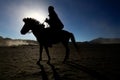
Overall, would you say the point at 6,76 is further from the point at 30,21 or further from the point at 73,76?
the point at 30,21

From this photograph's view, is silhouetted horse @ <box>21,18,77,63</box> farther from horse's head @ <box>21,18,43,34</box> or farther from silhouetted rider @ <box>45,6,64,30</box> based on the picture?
silhouetted rider @ <box>45,6,64,30</box>

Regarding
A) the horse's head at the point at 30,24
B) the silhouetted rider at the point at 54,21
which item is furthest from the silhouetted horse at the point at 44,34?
the silhouetted rider at the point at 54,21

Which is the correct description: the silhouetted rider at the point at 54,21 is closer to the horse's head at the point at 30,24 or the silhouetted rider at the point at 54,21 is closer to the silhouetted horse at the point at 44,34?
the silhouetted horse at the point at 44,34

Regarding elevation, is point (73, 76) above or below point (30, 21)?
below

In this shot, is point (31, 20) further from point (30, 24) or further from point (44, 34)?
point (44, 34)

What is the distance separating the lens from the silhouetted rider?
11596 mm

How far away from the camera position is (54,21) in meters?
11.7

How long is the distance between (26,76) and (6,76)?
89cm

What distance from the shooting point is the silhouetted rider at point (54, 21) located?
11.6 metres

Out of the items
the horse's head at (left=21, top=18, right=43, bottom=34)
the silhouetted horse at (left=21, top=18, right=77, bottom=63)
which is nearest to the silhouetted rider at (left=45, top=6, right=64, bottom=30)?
the silhouetted horse at (left=21, top=18, right=77, bottom=63)

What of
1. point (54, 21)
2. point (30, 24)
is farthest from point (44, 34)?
point (30, 24)

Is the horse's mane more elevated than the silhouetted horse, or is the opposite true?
the horse's mane

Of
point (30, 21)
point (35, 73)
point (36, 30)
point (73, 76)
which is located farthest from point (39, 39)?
point (73, 76)

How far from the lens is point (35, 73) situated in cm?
838
